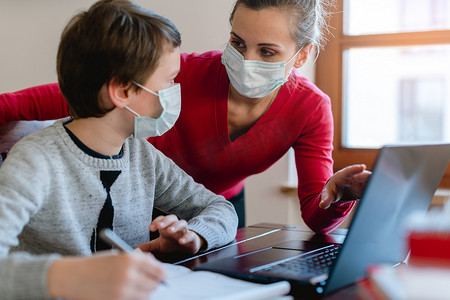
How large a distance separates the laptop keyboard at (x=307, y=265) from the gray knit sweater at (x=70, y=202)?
20 cm

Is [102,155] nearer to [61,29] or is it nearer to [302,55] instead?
[302,55]

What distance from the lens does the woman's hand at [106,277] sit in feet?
1.92

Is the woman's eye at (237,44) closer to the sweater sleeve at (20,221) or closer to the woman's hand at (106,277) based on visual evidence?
the sweater sleeve at (20,221)

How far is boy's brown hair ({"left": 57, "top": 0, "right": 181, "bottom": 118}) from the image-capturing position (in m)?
0.96

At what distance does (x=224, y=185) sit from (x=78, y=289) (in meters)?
1.01

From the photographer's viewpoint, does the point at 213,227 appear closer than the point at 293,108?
Yes

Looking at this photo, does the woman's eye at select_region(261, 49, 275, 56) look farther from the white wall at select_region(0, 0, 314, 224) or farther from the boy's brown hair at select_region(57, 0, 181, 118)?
the white wall at select_region(0, 0, 314, 224)

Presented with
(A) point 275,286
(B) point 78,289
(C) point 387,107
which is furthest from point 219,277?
(C) point 387,107

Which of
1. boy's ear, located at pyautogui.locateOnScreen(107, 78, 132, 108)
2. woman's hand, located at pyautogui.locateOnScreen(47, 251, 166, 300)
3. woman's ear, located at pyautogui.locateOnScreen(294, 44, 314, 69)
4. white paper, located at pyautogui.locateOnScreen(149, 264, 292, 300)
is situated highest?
Answer: woman's ear, located at pyautogui.locateOnScreen(294, 44, 314, 69)

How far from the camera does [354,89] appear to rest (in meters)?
2.33

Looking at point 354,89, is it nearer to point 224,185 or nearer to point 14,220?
point 224,185

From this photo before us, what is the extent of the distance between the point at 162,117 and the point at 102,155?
6.0 inches

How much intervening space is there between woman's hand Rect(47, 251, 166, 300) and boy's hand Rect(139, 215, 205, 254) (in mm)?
317

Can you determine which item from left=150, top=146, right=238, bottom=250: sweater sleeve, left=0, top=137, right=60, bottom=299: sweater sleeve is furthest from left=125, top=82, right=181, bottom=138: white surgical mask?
left=0, top=137, right=60, bottom=299: sweater sleeve
